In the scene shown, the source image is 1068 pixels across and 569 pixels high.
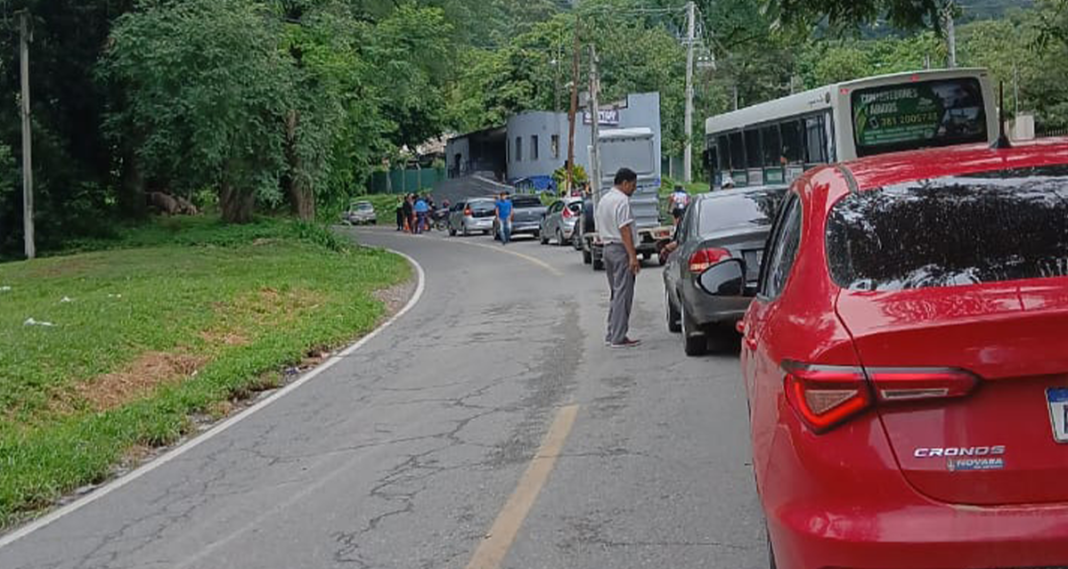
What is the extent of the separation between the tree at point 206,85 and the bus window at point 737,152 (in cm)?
1117

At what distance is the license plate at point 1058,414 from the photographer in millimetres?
3619

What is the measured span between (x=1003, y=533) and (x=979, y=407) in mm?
364

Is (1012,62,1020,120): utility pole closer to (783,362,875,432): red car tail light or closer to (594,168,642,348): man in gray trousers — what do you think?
(594,168,642,348): man in gray trousers

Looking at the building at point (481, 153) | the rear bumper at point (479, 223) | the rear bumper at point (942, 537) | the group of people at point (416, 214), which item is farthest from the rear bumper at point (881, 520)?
the building at point (481, 153)

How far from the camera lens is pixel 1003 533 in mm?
3588

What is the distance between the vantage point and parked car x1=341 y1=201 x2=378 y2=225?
66562mm

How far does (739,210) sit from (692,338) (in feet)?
4.99

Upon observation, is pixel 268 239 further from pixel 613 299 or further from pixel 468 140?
pixel 468 140

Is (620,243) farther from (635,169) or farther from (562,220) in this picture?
(562,220)

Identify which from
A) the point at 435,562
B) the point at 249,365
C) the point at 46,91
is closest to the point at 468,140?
the point at 46,91

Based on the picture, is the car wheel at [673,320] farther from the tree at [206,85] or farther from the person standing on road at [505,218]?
the person standing on road at [505,218]

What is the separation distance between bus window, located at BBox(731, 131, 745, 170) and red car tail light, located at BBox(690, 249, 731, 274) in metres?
17.9

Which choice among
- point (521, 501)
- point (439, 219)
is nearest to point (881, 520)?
point (521, 501)

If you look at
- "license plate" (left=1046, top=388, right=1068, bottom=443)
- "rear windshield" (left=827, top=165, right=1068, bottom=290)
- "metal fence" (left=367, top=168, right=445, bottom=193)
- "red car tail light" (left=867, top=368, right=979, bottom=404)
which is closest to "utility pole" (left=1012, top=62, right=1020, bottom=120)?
"metal fence" (left=367, top=168, right=445, bottom=193)
